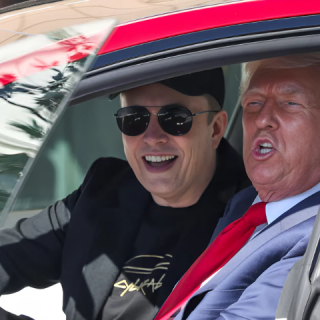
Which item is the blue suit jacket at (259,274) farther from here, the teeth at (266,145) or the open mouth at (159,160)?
the open mouth at (159,160)

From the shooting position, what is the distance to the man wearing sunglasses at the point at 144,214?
2.08 meters

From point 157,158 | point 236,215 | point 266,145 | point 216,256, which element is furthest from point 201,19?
point 157,158

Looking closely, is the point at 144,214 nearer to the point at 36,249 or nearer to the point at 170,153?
the point at 170,153

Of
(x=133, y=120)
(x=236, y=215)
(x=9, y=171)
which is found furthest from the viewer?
(x=133, y=120)

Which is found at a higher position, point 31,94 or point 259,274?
point 31,94

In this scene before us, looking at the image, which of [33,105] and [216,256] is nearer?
[33,105]

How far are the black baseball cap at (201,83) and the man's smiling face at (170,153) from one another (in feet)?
0.08

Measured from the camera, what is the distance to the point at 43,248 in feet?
7.68

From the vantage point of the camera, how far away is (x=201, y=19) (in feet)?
4.13

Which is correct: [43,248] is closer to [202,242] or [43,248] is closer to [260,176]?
[202,242]

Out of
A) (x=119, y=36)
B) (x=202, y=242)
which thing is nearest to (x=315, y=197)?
(x=202, y=242)

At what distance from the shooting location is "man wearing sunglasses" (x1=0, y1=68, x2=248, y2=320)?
2.08 m

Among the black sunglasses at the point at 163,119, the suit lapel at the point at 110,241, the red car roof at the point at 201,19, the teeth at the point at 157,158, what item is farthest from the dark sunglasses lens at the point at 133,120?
the red car roof at the point at 201,19

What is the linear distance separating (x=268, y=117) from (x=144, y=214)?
2.50 feet
